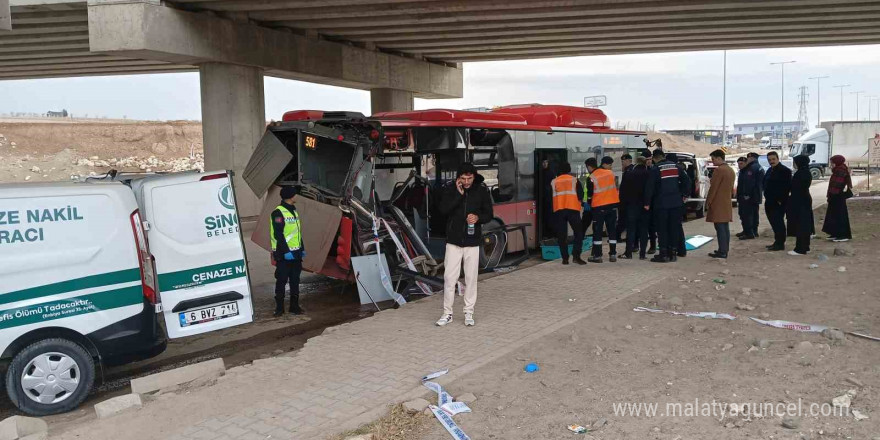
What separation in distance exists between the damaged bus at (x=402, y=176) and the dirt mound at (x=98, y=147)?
41.9 meters

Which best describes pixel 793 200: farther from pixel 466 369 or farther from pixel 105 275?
pixel 105 275

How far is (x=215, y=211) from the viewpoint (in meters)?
6.19

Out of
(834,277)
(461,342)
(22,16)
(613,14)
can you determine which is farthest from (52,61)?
(834,277)

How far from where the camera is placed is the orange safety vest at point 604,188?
1055 cm

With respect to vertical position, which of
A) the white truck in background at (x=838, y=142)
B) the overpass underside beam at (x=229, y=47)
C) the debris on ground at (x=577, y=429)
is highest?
the overpass underside beam at (x=229, y=47)

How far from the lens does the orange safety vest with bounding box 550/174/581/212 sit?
1040 centimetres

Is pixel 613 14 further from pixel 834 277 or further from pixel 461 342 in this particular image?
pixel 461 342

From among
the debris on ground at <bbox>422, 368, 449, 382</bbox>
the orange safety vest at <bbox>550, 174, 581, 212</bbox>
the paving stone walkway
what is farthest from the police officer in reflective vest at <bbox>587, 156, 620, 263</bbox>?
the debris on ground at <bbox>422, 368, 449, 382</bbox>

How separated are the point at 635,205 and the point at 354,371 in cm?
674

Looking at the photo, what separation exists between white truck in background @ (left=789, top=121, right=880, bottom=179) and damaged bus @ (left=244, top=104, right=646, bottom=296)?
37900 millimetres

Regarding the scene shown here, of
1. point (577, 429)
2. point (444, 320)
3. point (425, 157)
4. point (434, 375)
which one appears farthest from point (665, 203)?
point (577, 429)

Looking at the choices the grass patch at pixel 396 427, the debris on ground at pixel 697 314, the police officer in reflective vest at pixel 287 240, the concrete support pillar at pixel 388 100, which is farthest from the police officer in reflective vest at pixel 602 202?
the concrete support pillar at pixel 388 100

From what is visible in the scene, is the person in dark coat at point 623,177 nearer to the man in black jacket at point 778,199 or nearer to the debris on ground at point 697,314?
the man in black jacket at point 778,199

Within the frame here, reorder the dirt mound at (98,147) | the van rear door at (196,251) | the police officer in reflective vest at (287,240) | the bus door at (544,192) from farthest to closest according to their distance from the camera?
the dirt mound at (98,147)
the bus door at (544,192)
the police officer in reflective vest at (287,240)
the van rear door at (196,251)
